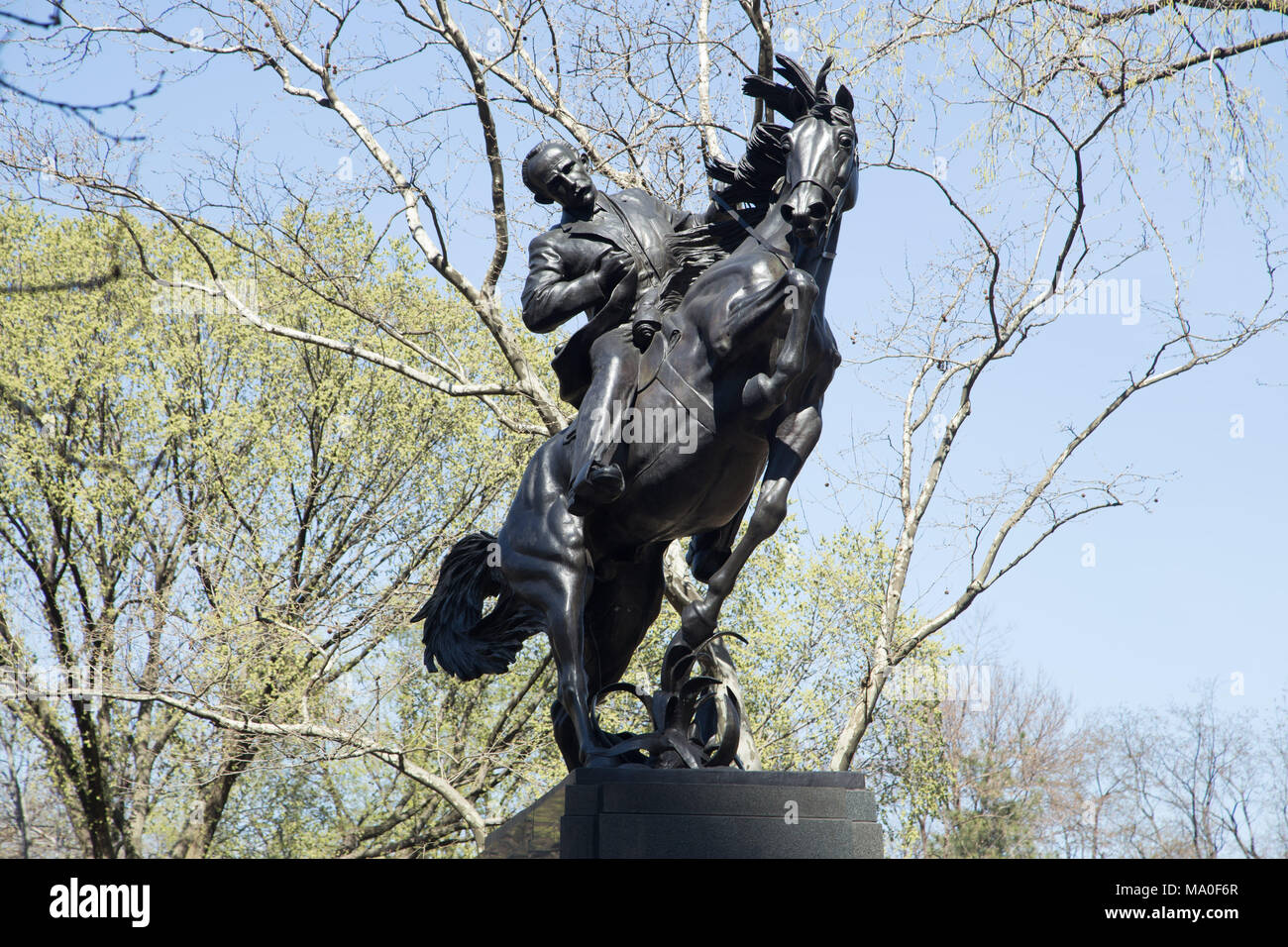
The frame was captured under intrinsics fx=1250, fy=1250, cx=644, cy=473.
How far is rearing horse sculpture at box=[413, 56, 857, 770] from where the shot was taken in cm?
450

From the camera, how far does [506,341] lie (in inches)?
539

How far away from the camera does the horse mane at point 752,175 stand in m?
4.89

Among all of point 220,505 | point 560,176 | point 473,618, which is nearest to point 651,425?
point 560,176

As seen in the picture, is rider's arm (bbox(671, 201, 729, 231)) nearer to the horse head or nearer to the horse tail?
the horse head

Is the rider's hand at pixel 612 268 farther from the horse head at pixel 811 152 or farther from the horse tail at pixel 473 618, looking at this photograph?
the horse tail at pixel 473 618

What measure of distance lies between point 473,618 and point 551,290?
1529 millimetres

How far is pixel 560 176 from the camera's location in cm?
531
